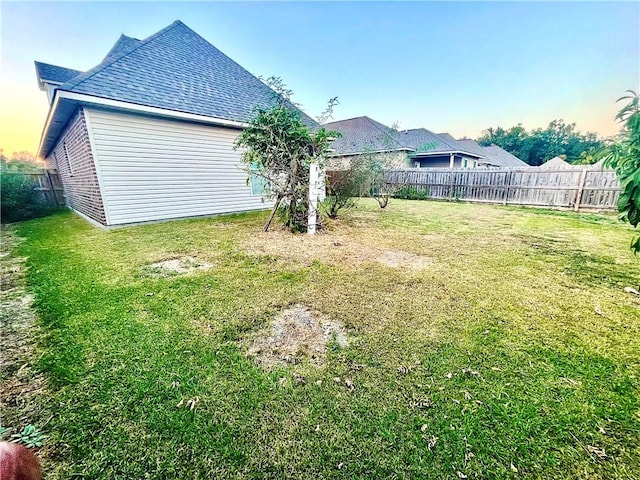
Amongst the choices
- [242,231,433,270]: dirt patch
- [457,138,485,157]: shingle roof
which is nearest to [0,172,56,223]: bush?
[242,231,433,270]: dirt patch

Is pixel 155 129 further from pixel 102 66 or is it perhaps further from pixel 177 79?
pixel 177 79

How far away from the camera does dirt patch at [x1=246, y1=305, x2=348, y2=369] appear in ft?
6.90

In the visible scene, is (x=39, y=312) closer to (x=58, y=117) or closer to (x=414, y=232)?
(x=414, y=232)

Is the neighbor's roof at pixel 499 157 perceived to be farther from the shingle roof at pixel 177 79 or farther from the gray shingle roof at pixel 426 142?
the shingle roof at pixel 177 79

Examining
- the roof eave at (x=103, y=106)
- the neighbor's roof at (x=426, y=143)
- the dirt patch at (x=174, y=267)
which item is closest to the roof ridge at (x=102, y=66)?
the roof eave at (x=103, y=106)

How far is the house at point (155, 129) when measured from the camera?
20.5ft

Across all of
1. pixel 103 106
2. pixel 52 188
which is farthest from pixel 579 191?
pixel 52 188

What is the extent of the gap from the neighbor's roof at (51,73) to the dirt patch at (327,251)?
424 inches

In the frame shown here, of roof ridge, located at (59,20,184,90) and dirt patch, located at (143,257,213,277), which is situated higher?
roof ridge, located at (59,20,184,90)

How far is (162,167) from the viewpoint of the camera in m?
7.19

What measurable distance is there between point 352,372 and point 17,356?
261cm

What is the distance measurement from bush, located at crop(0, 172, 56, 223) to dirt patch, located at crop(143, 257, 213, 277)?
8.13m

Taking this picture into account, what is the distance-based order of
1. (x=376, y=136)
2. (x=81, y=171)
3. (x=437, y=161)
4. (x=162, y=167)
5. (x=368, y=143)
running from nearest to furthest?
(x=162, y=167), (x=81, y=171), (x=368, y=143), (x=376, y=136), (x=437, y=161)

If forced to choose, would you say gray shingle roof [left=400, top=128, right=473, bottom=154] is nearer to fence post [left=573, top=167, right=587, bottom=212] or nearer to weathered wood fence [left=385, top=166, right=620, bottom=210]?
weathered wood fence [left=385, top=166, right=620, bottom=210]
